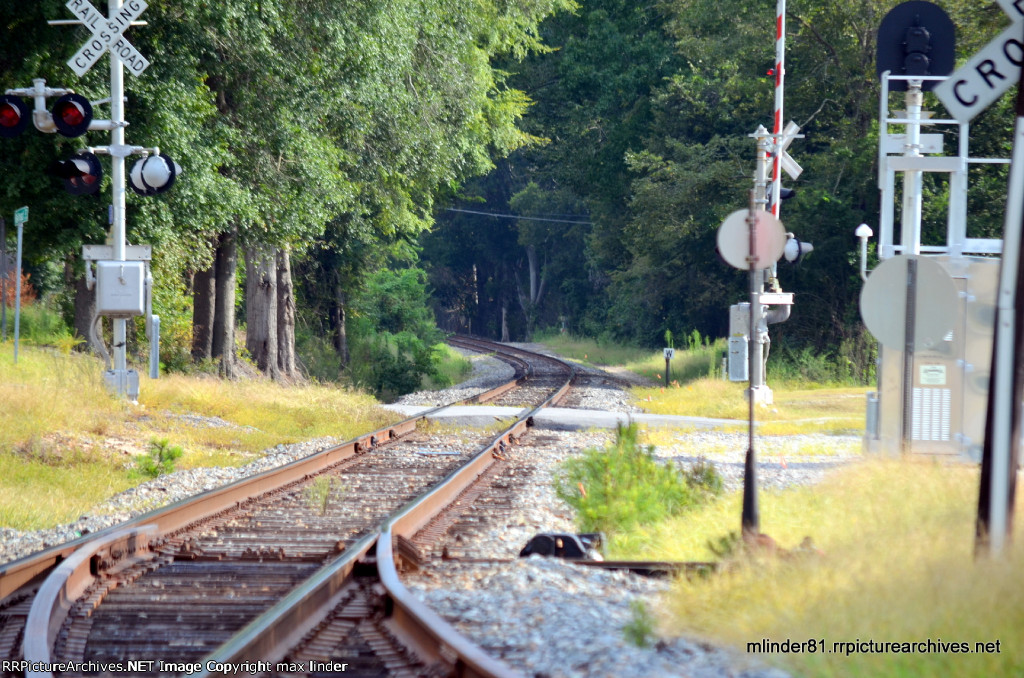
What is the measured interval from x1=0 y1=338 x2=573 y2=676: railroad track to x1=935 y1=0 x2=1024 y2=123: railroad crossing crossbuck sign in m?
4.28

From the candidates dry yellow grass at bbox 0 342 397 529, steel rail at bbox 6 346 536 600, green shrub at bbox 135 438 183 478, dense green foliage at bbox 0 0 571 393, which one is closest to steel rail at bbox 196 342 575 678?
steel rail at bbox 6 346 536 600

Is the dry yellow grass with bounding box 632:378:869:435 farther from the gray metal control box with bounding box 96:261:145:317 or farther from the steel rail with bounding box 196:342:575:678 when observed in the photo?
the steel rail with bounding box 196:342:575:678

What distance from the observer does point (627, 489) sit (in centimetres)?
1054

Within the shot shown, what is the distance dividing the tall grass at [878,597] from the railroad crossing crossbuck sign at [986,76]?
8.48 feet

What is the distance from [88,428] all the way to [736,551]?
391 inches

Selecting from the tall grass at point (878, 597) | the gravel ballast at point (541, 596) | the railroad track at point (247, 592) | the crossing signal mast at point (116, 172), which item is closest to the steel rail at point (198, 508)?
the railroad track at point (247, 592)

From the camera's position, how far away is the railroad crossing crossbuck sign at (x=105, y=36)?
14555mm

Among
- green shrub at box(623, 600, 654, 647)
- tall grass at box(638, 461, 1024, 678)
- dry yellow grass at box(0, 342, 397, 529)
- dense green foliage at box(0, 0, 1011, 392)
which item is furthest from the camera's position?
dense green foliage at box(0, 0, 1011, 392)

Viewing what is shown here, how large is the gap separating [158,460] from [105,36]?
5.81 metres

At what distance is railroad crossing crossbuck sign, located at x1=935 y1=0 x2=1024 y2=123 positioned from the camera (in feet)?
21.6

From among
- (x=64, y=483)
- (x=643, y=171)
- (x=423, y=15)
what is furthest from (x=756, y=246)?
(x=643, y=171)

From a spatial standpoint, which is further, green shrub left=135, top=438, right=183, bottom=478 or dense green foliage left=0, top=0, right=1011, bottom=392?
dense green foliage left=0, top=0, right=1011, bottom=392

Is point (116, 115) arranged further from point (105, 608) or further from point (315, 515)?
point (105, 608)

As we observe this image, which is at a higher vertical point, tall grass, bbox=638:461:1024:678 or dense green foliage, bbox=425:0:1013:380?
dense green foliage, bbox=425:0:1013:380
